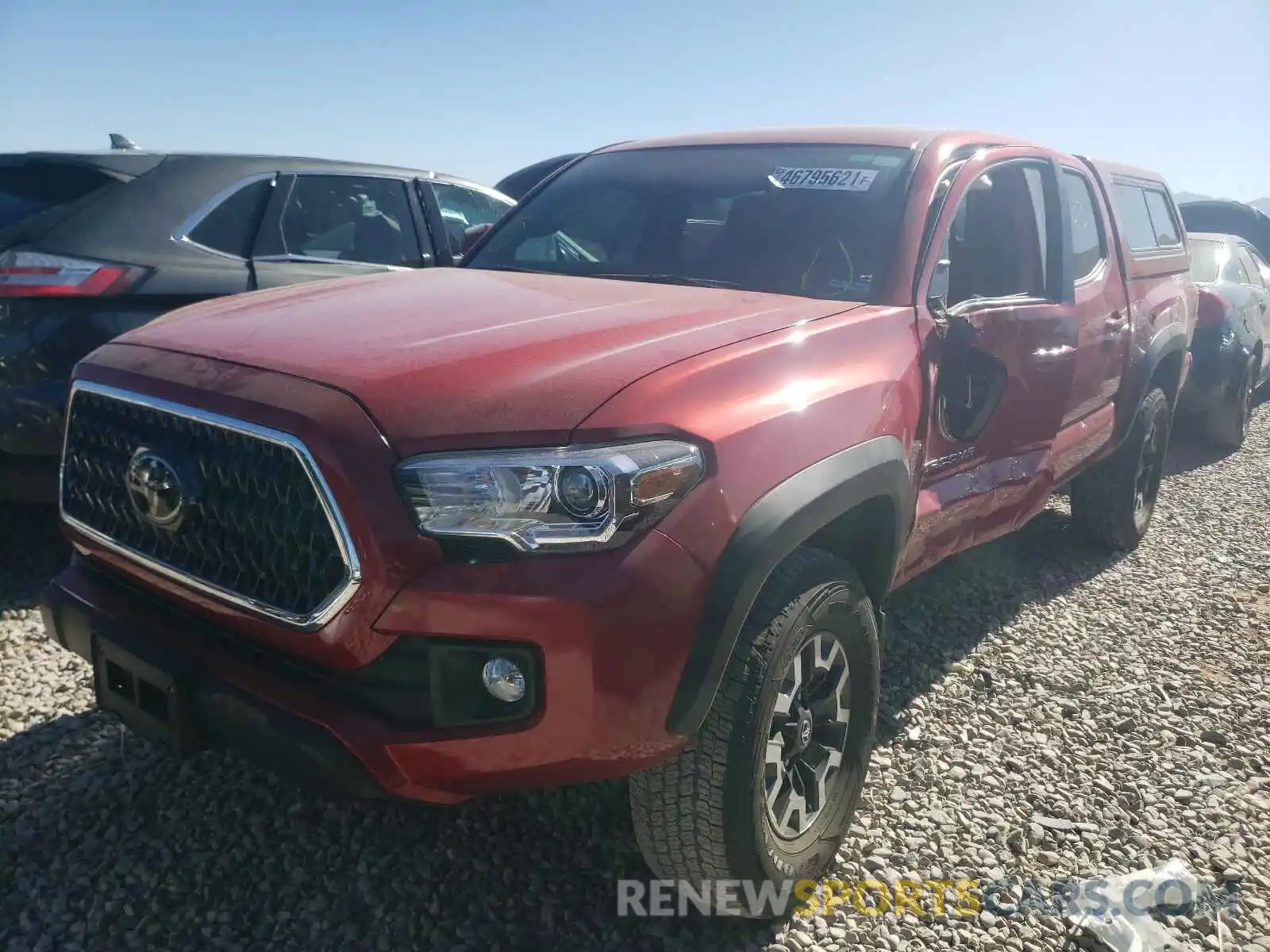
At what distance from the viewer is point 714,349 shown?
209cm

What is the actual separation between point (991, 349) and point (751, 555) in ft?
5.18

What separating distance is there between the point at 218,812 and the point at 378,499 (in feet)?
4.49

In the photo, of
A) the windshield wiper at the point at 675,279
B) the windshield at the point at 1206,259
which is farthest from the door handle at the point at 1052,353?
the windshield at the point at 1206,259

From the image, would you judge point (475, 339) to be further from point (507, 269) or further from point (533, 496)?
point (507, 269)

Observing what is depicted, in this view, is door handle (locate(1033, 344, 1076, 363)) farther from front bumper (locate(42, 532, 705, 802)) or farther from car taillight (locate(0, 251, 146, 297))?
car taillight (locate(0, 251, 146, 297))

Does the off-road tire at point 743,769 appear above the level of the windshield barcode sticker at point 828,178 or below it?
below

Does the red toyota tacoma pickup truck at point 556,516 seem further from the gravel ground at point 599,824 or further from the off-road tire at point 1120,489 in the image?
the off-road tire at point 1120,489

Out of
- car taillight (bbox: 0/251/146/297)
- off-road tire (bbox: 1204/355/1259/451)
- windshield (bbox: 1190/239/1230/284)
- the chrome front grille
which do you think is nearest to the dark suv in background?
car taillight (bbox: 0/251/146/297)

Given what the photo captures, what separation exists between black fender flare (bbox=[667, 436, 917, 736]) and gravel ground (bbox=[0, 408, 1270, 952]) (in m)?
0.75

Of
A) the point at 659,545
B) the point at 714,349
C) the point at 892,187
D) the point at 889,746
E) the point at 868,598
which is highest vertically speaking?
the point at 892,187

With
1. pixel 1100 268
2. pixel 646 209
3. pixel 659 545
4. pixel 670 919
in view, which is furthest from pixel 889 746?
pixel 1100 268

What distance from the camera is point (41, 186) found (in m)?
3.76

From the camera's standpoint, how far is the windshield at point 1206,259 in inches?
311

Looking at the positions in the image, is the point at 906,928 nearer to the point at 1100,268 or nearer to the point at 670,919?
the point at 670,919
